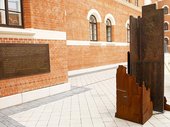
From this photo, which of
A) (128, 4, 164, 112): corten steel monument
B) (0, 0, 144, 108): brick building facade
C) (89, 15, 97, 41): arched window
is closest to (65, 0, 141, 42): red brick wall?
(0, 0, 144, 108): brick building facade

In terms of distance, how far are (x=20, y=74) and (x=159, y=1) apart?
1260 inches

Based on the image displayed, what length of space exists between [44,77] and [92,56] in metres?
7.39

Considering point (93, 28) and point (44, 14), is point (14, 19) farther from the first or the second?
point (93, 28)

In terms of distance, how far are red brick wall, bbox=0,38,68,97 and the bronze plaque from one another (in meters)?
0.16

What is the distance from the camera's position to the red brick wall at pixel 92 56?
493 inches

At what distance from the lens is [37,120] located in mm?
4957

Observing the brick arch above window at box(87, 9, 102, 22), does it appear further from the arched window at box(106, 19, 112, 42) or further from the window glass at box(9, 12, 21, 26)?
the window glass at box(9, 12, 21, 26)

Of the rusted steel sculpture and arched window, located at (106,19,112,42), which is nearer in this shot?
the rusted steel sculpture

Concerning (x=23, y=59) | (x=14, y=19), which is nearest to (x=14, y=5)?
(x=14, y=19)

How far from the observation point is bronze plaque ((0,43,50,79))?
5.97 m

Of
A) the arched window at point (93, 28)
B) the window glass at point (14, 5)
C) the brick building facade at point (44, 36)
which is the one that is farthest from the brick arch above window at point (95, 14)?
the window glass at point (14, 5)

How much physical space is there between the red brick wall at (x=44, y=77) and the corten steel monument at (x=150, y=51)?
3.32 metres

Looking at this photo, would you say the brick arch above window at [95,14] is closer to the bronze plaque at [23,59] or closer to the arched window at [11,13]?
the bronze plaque at [23,59]

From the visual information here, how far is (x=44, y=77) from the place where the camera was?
23.8 feet
